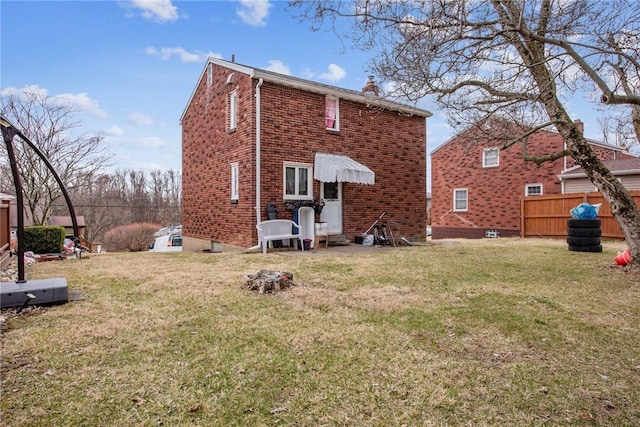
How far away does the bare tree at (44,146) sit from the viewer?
55.0 feet

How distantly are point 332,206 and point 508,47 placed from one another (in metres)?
7.78

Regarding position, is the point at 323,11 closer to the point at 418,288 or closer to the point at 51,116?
the point at 418,288

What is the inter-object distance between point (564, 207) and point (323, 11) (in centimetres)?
1562

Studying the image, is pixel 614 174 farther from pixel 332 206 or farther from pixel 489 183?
pixel 332 206

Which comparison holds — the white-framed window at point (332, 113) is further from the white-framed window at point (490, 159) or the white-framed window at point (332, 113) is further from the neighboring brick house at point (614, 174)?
the white-framed window at point (490, 159)

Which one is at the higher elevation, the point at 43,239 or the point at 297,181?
the point at 297,181

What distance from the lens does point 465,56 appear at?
6562 millimetres

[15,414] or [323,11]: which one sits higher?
[323,11]

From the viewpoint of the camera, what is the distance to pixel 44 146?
Answer: 17.6m

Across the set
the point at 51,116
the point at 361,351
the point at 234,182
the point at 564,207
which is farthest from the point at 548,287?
the point at 51,116

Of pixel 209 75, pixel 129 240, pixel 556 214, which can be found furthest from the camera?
pixel 129 240

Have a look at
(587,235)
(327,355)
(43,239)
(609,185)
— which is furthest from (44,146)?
(587,235)

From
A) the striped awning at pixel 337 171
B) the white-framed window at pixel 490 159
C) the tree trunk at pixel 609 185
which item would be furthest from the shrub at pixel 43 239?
the white-framed window at pixel 490 159

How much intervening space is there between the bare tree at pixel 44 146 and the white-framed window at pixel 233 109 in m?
9.08
